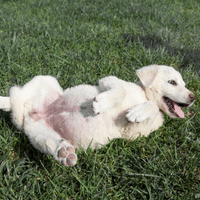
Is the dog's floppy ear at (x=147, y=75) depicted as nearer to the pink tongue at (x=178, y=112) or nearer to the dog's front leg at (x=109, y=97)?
the dog's front leg at (x=109, y=97)

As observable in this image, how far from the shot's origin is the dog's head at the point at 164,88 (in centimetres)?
220

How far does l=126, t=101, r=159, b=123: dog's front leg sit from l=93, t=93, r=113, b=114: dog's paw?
8.3 inches

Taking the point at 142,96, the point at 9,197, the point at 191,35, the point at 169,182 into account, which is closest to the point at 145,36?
the point at 191,35

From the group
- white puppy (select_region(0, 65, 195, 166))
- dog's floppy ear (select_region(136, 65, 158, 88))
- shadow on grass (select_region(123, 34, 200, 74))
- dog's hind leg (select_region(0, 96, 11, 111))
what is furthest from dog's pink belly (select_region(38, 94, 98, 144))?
shadow on grass (select_region(123, 34, 200, 74))

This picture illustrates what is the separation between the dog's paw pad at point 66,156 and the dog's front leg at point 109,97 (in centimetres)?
42

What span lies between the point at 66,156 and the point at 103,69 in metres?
2.16

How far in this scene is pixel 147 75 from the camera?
2.27 metres

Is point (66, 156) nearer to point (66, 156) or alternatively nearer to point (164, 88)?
point (66, 156)

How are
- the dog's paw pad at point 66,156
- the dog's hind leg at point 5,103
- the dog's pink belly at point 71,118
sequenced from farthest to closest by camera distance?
the dog's hind leg at point 5,103, the dog's pink belly at point 71,118, the dog's paw pad at point 66,156

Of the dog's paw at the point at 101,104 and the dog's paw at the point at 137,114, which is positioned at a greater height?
the dog's paw at the point at 101,104

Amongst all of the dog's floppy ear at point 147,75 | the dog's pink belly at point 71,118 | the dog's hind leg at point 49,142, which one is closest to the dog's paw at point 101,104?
the dog's pink belly at point 71,118

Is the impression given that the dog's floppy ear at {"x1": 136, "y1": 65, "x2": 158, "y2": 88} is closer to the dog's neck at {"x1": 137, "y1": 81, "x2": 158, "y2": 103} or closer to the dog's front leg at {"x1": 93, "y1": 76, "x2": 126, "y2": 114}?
the dog's neck at {"x1": 137, "y1": 81, "x2": 158, "y2": 103}

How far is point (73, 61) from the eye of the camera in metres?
3.66

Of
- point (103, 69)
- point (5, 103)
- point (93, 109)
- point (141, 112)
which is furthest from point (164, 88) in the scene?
point (5, 103)
